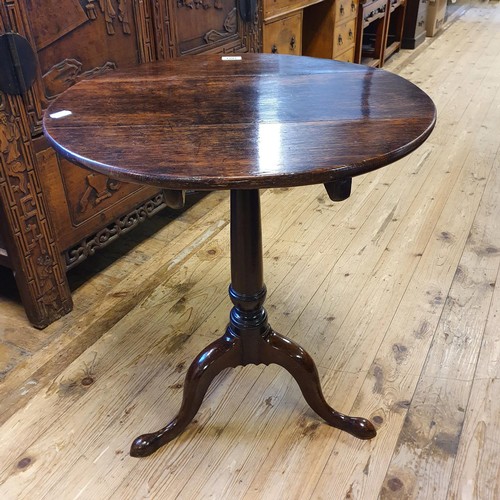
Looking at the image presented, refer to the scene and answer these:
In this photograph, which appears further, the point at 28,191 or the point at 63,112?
the point at 28,191

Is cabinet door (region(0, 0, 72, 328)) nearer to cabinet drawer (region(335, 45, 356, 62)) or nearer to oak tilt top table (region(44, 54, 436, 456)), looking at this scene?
oak tilt top table (region(44, 54, 436, 456))

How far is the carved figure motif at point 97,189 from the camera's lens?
170cm

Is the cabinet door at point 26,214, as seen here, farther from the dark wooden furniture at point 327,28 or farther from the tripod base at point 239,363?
the dark wooden furniture at point 327,28

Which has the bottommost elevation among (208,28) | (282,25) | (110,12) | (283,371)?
(283,371)

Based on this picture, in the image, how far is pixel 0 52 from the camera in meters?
1.31

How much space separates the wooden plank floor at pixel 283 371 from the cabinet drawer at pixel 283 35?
718mm

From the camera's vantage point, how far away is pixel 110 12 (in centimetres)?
162

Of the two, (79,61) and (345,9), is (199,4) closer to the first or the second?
(79,61)

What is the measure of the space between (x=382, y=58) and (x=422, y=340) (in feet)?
A: 10.0

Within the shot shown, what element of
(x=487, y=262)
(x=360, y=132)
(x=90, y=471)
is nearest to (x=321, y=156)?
(x=360, y=132)

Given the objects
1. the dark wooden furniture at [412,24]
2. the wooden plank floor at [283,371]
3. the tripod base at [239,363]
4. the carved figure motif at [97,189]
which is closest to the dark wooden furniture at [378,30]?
the dark wooden furniture at [412,24]

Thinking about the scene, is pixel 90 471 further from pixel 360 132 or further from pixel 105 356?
pixel 360 132

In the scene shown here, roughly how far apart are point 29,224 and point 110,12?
67 cm

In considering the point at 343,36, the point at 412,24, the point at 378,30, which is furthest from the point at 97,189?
the point at 412,24
